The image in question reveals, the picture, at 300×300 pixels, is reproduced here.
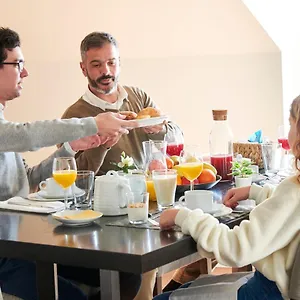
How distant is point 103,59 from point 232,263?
6.26 ft

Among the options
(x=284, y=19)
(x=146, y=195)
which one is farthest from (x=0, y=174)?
(x=284, y=19)

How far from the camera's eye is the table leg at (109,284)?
1.69 metres

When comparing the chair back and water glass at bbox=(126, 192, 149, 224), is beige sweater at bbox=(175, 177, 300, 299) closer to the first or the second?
the chair back

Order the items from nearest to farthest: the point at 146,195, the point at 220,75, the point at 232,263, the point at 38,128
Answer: the point at 232,263 < the point at 146,195 < the point at 38,128 < the point at 220,75

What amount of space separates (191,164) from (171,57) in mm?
→ 2414

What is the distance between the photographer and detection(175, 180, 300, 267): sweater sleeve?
156 cm

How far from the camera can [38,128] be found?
2.23 metres

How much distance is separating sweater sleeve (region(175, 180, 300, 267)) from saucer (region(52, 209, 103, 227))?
0.39 m

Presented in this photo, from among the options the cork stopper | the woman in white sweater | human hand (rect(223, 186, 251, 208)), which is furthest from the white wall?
the woman in white sweater

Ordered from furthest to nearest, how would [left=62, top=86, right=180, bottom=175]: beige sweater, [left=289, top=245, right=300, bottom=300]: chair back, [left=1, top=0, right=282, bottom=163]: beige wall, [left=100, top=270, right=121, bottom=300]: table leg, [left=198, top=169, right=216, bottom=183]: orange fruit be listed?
[left=1, top=0, right=282, bottom=163]: beige wall → [left=62, top=86, right=180, bottom=175]: beige sweater → [left=198, top=169, right=216, bottom=183]: orange fruit → [left=100, top=270, right=121, bottom=300]: table leg → [left=289, top=245, right=300, bottom=300]: chair back

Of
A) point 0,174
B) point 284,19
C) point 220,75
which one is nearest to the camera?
point 0,174

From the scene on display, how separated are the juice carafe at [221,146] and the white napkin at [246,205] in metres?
0.48

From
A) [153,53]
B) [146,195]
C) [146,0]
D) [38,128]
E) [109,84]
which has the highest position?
[146,0]

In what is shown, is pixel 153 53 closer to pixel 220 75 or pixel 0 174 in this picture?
pixel 220 75
